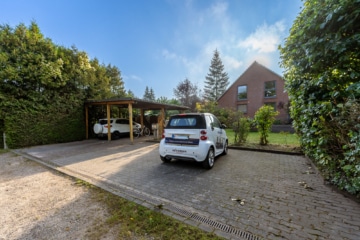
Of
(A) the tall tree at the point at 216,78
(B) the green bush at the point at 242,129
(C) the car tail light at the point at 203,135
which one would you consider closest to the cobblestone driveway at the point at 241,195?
(C) the car tail light at the point at 203,135

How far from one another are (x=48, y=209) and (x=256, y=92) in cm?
2327

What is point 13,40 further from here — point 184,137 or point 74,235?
point 74,235

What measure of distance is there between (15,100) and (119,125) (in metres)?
6.02

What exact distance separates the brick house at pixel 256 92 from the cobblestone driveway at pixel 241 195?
17.2 m

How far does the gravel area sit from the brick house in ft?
68.9

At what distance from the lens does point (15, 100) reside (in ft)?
29.3

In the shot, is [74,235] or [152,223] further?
[152,223]

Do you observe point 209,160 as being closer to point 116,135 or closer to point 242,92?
point 116,135

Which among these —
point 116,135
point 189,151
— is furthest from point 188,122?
point 116,135

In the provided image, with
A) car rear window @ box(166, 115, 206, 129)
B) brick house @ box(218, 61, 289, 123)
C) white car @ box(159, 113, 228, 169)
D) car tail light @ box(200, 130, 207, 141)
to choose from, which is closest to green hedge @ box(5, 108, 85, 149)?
white car @ box(159, 113, 228, 169)

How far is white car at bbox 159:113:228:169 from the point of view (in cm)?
457

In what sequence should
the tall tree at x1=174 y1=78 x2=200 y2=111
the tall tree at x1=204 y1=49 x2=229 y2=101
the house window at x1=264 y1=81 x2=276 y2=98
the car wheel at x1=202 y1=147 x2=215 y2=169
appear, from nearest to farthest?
the car wheel at x1=202 y1=147 x2=215 y2=169, the house window at x1=264 y1=81 x2=276 y2=98, the tall tree at x1=174 y1=78 x2=200 y2=111, the tall tree at x1=204 y1=49 x2=229 y2=101

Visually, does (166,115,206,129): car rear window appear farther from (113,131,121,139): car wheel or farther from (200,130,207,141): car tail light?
(113,131,121,139): car wheel

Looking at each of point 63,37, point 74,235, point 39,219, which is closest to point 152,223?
point 74,235
